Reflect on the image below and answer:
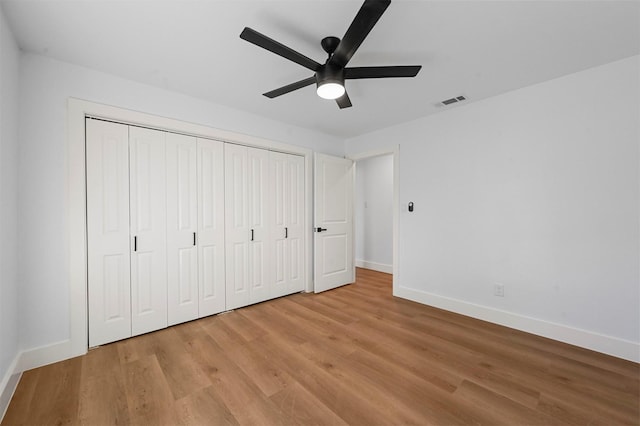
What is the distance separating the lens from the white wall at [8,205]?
1646mm

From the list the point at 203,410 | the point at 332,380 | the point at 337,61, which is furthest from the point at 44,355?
the point at 337,61

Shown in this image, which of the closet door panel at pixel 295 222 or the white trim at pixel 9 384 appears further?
the closet door panel at pixel 295 222

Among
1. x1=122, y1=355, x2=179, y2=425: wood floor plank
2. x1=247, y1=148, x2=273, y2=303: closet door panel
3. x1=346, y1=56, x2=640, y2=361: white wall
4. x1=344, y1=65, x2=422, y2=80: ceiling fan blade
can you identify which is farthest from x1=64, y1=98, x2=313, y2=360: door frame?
x1=346, y1=56, x2=640, y2=361: white wall

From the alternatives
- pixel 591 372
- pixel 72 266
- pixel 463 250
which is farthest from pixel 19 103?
pixel 591 372

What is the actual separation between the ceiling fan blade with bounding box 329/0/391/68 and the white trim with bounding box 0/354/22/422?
118 inches

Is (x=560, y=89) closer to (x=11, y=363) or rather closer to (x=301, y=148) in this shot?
(x=301, y=148)

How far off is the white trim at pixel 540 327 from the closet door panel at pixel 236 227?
7.82 ft

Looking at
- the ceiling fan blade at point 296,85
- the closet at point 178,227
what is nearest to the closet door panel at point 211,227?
the closet at point 178,227

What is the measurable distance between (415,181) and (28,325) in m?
4.24

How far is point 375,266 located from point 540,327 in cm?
314

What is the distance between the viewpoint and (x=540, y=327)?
2.57 meters

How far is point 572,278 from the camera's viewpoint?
2424 mm

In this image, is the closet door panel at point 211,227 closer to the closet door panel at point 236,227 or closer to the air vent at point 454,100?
the closet door panel at point 236,227

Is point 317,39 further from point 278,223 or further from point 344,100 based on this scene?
point 278,223
